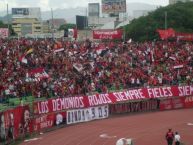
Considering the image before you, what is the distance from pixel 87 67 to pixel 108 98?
4.20 m

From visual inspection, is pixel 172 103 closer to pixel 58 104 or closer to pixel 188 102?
pixel 188 102

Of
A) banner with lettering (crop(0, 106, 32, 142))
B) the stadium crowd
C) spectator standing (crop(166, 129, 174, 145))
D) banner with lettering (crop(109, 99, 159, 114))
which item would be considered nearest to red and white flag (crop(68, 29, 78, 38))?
the stadium crowd

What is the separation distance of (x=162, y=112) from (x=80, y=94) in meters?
7.66

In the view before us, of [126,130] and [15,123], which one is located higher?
[15,123]

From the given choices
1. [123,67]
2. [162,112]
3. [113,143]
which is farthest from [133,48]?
[113,143]

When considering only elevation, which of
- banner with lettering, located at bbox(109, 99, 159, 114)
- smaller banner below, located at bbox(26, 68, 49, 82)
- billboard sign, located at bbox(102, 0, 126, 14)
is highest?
billboard sign, located at bbox(102, 0, 126, 14)

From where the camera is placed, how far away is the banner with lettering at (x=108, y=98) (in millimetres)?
36169

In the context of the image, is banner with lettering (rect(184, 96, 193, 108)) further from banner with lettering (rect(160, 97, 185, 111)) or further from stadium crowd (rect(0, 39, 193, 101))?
stadium crowd (rect(0, 39, 193, 101))

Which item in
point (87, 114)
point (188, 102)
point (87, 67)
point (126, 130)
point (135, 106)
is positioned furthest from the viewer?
point (188, 102)

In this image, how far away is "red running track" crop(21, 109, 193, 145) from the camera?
103 ft

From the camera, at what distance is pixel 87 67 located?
145 ft

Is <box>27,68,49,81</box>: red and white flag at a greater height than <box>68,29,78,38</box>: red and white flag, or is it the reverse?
<box>68,29,78,38</box>: red and white flag

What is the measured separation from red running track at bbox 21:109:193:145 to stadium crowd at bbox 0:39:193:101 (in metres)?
3.46

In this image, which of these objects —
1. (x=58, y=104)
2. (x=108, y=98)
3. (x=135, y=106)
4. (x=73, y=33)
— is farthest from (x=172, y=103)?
(x=73, y=33)
